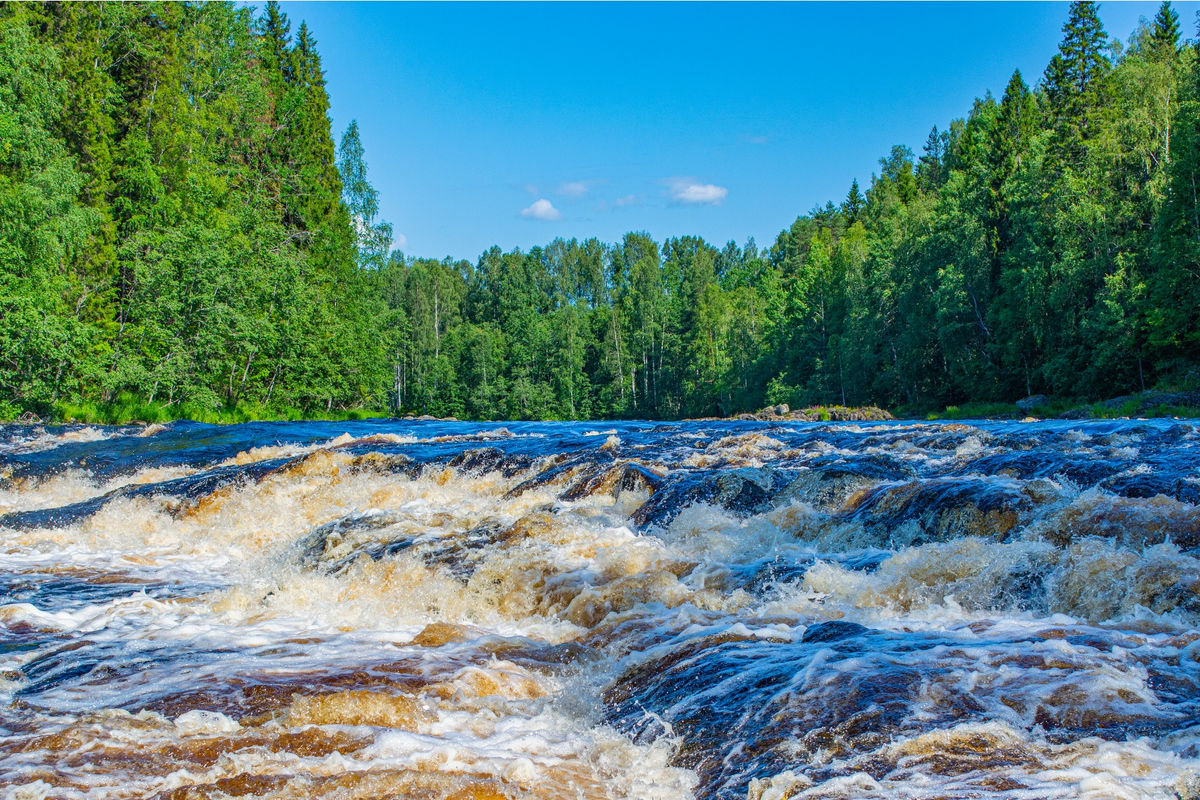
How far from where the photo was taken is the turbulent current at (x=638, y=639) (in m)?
3.70

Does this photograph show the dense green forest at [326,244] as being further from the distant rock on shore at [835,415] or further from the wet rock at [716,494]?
the wet rock at [716,494]

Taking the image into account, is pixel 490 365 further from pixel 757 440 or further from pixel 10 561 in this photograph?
pixel 10 561

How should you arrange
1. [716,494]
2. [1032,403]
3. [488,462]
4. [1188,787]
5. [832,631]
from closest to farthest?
→ [1188,787] < [832,631] < [716,494] < [488,462] < [1032,403]

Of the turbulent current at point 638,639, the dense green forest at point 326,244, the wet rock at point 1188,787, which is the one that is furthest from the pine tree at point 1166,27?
the wet rock at point 1188,787

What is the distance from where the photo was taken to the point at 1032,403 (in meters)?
35.7

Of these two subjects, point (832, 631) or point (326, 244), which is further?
point (326, 244)

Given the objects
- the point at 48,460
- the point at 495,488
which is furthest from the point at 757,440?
the point at 48,460

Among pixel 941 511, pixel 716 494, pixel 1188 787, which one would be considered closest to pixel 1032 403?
pixel 716 494

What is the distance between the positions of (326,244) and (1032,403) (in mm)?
39629

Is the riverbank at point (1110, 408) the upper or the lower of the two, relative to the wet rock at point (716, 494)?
upper

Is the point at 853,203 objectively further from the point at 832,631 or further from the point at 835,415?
the point at 832,631

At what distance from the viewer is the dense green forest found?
26812 millimetres

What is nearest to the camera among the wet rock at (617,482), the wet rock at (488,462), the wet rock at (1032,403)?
the wet rock at (617,482)

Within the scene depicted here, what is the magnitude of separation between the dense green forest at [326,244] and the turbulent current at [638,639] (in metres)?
19.4
